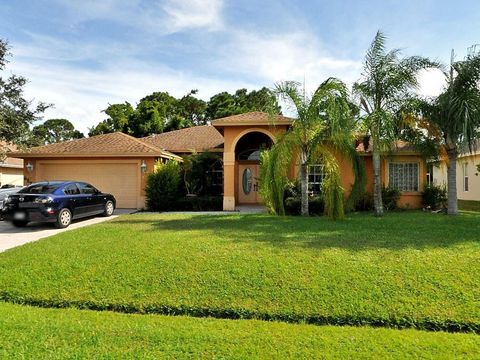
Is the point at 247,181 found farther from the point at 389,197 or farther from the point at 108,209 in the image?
the point at 108,209

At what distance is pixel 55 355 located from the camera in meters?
3.82

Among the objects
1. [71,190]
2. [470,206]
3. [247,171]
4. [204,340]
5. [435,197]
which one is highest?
[247,171]

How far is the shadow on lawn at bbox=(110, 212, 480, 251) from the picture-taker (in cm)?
799

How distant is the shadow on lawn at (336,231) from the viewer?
7.99m

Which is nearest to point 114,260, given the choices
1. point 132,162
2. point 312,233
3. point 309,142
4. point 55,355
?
point 55,355

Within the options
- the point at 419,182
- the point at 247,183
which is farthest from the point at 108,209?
the point at 419,182

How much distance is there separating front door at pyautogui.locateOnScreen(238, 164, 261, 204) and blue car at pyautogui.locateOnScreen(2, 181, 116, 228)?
9.37 metres

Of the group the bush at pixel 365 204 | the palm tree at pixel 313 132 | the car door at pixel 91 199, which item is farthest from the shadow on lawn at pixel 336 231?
the bush at pixel 365 204

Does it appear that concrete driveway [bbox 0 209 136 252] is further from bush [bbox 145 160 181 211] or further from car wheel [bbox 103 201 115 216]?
bush [bbox 145 160 181 211]

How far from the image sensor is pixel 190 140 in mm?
23188

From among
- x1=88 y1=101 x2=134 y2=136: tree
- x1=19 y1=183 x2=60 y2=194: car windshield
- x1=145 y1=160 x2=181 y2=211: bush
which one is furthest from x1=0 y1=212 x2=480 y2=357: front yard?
x1=88 y1=101 x2=134 y2=136: tree

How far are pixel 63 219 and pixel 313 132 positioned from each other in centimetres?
953

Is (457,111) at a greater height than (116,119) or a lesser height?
lesser

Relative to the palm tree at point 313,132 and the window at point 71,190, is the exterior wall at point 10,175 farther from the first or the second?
the palm tree at point 313,132
